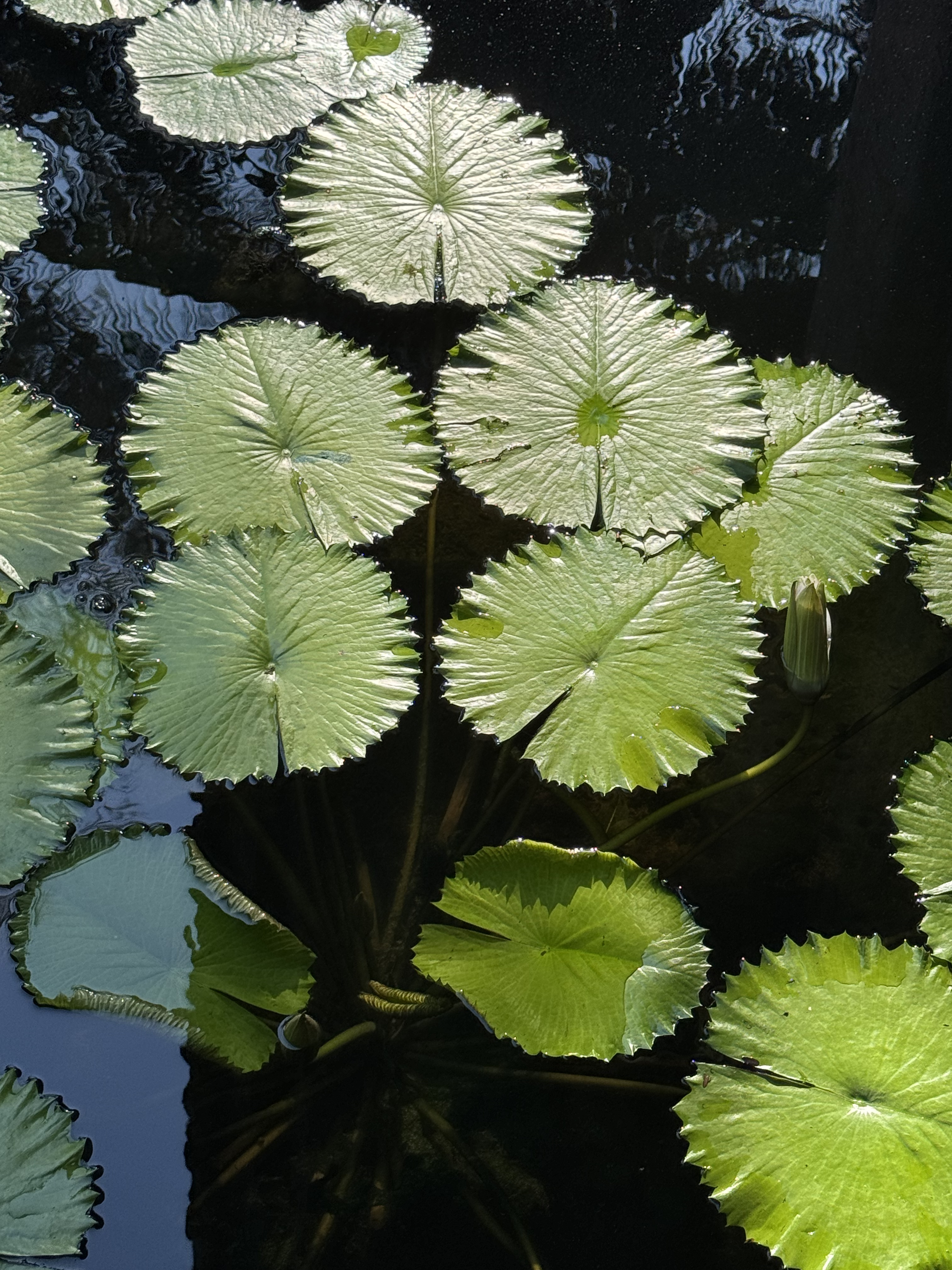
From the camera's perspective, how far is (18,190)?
111 inches

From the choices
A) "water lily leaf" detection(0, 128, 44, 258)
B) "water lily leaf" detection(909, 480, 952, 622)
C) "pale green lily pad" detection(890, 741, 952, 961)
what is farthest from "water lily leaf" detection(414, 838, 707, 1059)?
"water lily leaf" detection(0, 128, 44, 258)

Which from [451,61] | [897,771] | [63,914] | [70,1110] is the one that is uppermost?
[451,61]

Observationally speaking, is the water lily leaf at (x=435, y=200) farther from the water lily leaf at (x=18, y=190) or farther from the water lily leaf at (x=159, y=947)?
the water lily leaf at (x=159, y=947)

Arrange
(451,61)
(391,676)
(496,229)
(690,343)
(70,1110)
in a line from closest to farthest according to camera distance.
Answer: (70,1110) → (391,676) → (690,343) → (496,229) → (451,61)

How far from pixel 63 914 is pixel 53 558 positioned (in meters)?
0.75

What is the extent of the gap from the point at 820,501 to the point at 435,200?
129 centimetres

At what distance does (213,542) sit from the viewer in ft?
6.76

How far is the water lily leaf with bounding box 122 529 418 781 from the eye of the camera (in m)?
1.84

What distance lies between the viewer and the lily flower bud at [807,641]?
196cm

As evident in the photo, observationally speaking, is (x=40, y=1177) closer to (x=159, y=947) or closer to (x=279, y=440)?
(x=159, y=947)

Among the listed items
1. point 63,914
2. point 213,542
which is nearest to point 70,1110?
point 63,914

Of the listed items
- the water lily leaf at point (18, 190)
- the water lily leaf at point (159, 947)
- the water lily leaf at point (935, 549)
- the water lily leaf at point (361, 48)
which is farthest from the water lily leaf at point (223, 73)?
the water lily leaf at point (159, 947)

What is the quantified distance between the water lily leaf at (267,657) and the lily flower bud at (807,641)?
0.73m

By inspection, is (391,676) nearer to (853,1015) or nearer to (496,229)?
(853,1015)
